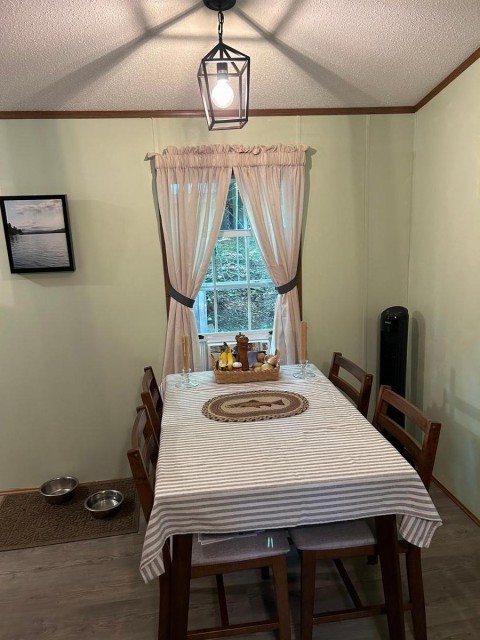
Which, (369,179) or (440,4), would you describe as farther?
(369,179)

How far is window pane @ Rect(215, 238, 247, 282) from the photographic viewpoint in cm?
277

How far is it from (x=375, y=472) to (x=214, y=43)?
1.85 m

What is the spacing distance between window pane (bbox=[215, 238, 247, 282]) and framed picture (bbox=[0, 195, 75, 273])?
2.96 ft

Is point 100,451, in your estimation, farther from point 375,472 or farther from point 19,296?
point 375,472

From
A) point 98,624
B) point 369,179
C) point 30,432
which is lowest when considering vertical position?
point 98,624

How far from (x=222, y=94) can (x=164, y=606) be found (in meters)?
1.85

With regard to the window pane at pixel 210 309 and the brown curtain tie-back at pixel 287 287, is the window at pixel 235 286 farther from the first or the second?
the brown curtain tie-back at pixel 287 287

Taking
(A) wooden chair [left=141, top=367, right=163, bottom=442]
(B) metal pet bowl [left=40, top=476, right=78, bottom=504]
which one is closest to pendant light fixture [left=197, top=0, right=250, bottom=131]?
(A) wooden chair [left=141, top=367, right=163, bottom=442]

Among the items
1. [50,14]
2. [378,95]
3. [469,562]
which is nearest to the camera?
[50,14]

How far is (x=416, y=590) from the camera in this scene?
61.6 inches

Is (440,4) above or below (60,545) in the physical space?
above

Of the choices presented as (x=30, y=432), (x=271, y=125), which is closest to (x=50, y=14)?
(x=271, y=125)

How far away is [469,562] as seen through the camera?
2025mm

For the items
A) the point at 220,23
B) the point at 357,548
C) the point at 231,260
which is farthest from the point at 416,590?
the point at 220,23
